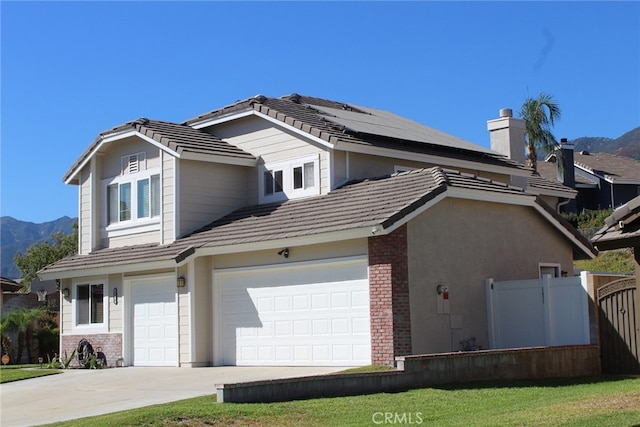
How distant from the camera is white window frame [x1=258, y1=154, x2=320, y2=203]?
24.1m

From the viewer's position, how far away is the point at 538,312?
68.9 feet

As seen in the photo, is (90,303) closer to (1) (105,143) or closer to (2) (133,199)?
(2) (133,199)

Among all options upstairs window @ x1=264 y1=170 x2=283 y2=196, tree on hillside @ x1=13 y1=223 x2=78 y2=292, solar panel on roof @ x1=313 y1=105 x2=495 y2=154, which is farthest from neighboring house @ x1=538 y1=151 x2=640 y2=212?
upstairs window @ x1=264 y1=170 x2=283 y2=196

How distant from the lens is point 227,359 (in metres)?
23.0

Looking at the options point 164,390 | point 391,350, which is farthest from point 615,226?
point 164,390

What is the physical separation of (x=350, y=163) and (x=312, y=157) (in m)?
1.00

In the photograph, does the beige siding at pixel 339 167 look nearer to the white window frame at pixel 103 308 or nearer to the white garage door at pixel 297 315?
the white garage door at pixel 297 315

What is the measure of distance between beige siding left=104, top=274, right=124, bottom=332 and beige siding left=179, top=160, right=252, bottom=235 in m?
2.54

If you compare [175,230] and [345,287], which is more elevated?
[175,230]

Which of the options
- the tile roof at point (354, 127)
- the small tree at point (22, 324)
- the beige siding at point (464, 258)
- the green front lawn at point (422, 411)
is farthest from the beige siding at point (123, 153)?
the green front lawn at point (422, 411)

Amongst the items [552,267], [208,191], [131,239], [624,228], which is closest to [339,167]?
[208,191]

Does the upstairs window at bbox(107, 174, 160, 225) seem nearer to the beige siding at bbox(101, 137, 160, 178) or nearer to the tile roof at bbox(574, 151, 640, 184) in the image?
the beige siding at bbox(101, 137, 160, 178)

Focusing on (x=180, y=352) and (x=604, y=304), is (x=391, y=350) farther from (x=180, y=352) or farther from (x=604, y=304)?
(x=180, y=352)

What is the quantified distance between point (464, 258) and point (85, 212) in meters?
12.1
